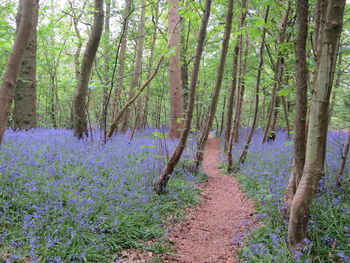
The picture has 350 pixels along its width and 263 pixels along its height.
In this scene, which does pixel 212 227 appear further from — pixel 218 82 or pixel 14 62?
pixel 14 62

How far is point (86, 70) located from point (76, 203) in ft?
18.2

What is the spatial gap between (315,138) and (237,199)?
340 centimetres

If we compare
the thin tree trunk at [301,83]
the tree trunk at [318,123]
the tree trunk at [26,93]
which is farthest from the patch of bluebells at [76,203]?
the tree trunk at [26,93]

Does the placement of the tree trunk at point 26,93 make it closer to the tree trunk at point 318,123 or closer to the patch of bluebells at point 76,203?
the patch of bluebells at point 76,203

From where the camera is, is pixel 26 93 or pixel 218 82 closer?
pixel 218 82

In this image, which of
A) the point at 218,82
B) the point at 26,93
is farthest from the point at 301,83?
the point at 26,93

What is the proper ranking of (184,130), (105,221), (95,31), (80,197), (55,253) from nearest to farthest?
(55,253) < (105,221) < (80,197) < (184,130) < (95,31)

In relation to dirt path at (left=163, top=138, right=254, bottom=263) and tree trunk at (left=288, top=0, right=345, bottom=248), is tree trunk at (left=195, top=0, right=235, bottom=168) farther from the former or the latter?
tree trunk at (left=288, top=0, right=345, bottom=248)

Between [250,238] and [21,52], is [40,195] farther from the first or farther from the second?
[250,238]

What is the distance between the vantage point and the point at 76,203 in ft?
12.2

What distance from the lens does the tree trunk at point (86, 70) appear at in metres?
7.83

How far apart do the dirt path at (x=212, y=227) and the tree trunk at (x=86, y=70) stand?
492 cm

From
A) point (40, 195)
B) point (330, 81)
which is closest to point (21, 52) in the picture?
point (40, 195)

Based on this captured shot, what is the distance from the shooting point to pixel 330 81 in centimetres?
260
